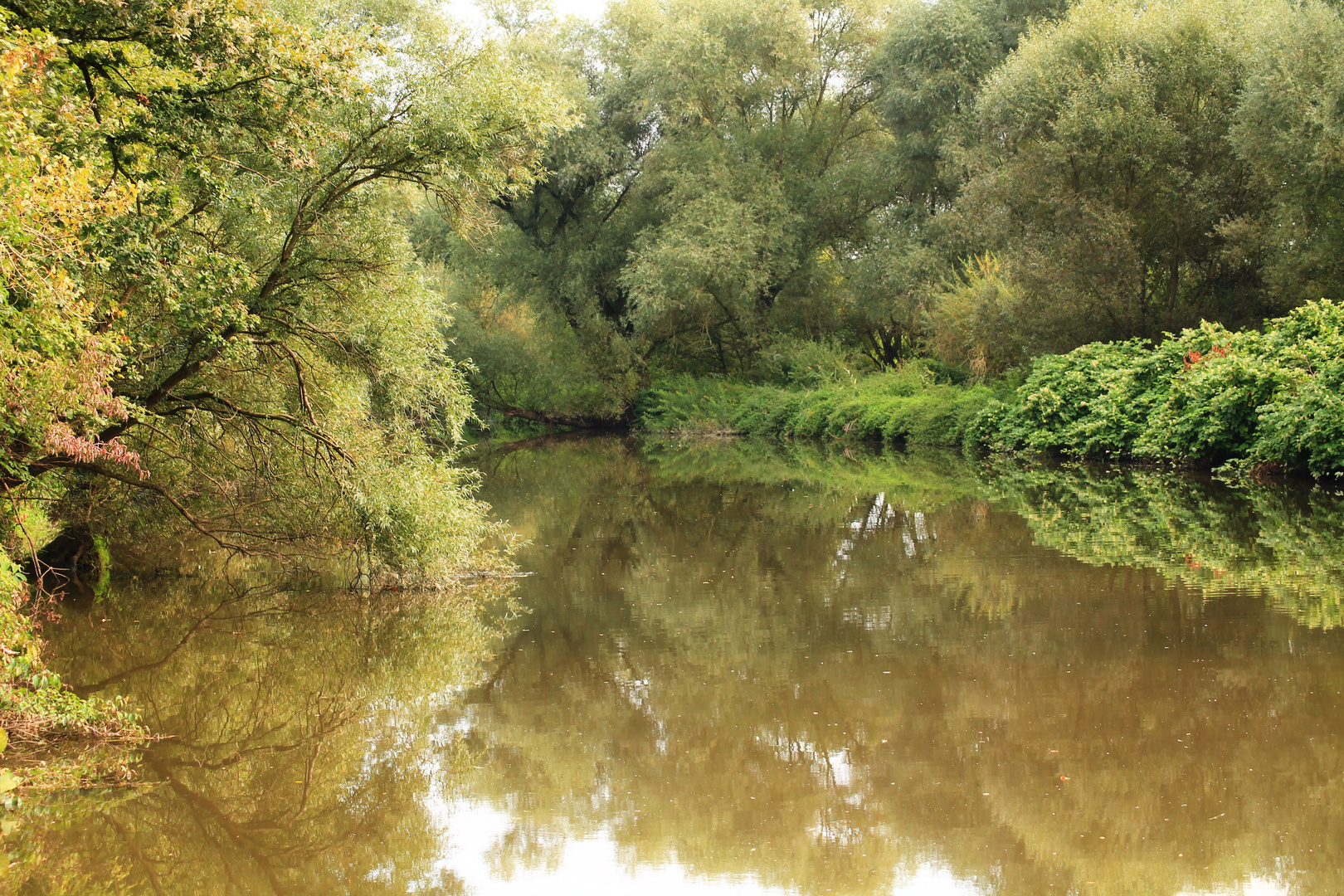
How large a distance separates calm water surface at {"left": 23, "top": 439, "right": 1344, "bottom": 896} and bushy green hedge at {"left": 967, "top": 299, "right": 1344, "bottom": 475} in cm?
412

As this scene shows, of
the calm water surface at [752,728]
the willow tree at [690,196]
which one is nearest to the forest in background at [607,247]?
the willow tree at [690,196]

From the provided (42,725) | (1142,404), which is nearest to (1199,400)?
(1142,404)

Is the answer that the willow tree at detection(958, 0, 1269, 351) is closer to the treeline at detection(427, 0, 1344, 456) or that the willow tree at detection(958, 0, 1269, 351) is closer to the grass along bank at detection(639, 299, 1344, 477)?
the treeline at detection(427, 0, 1344, 456)

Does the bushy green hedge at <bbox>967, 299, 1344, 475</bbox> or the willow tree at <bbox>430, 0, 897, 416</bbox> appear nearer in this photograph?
the bushy green hedge at <bbox>967, 299, 1344, 475</bbox>

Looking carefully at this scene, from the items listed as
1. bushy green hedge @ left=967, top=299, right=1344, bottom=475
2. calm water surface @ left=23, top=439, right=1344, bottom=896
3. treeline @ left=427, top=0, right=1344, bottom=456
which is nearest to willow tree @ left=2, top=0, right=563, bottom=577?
calm water surface @ left=23, top=439, right=1344, bottom=896

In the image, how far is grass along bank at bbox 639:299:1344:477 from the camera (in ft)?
52.6

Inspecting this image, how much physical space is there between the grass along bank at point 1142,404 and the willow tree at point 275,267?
11751 millimetres

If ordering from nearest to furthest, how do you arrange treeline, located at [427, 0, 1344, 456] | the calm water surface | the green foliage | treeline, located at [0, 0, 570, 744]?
the calm water surface → the green foliage → treeline, located at [0, 0, 570, 744] → treeline, located at [427, 0, 1344, 456]

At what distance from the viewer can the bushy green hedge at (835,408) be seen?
27.4 metres

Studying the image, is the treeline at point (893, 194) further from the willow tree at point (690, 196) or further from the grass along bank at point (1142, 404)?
the grass along bank at point (1142, 404)

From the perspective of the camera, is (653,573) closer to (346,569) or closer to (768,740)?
(346,569)

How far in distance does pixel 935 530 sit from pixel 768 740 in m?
7.96

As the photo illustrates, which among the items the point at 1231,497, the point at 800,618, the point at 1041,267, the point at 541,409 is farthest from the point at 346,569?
the point at 541,409

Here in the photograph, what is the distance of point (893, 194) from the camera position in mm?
33750
